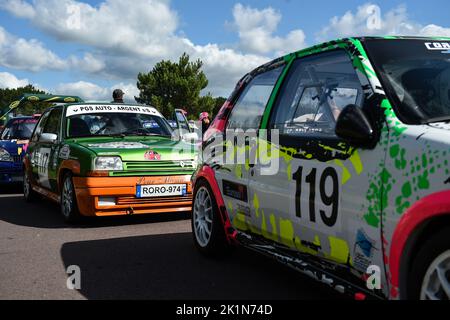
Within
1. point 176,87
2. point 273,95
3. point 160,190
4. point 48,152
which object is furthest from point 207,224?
point 176,87

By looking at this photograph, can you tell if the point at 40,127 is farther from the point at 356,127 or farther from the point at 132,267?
the point at 356,127

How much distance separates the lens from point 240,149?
4188 millimetres

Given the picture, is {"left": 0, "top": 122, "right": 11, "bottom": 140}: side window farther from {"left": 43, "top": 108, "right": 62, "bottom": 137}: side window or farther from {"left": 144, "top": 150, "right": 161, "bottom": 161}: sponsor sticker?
{"left": 144, "top": 150, "right": 161, "bottom": 161}: sponsor sticker

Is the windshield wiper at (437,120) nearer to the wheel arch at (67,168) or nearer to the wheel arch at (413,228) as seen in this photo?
the wheel arch at (413,228)

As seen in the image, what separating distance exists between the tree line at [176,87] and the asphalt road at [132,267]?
48.9m

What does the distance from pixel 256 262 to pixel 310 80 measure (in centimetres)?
179

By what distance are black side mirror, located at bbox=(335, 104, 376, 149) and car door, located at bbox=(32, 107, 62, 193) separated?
5.40 m

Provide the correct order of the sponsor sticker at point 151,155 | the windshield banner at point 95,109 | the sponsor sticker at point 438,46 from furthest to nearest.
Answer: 1. the windshield banner at point 95,109
2. the sponsor sticker at point 151,155
3. the sponsor sticker at point 438,46

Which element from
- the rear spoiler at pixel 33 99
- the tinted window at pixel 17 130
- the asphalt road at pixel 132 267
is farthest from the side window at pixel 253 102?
the rear spoiler at pixel 33 99

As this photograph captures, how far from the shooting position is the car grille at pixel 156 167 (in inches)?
256

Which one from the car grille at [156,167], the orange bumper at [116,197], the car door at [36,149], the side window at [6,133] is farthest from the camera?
the side window at [6,133]

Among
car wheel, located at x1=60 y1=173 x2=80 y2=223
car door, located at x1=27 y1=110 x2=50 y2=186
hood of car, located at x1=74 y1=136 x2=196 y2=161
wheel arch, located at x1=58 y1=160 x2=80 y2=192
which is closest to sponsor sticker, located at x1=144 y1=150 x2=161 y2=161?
hood of car, located at x1=74 y1=136 x2=196 y2=161

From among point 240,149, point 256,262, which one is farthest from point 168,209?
point 240,149

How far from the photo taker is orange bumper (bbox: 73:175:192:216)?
636 cm
